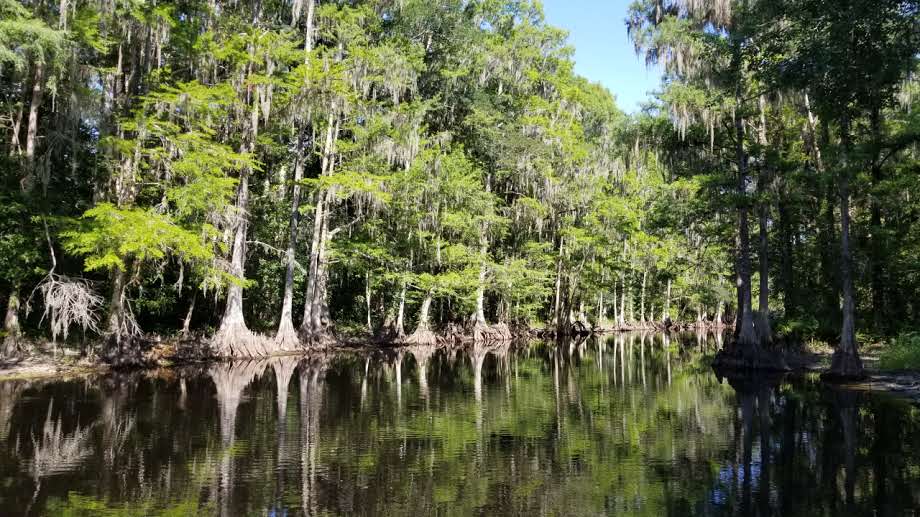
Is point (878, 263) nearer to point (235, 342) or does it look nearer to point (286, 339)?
point (286, 339)

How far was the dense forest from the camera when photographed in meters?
15.5

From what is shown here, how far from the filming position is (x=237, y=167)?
19.4 meters

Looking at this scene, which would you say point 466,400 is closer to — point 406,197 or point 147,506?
point 147,506

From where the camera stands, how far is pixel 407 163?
2483 centimetres

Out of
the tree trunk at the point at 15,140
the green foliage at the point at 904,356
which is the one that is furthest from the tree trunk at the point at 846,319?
the tree trunk at the point at 15,140

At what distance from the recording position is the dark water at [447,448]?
21.9 feet

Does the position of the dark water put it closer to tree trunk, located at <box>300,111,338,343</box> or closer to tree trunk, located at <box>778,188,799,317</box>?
tree trunk, located at <box>300,111,338,343</box>

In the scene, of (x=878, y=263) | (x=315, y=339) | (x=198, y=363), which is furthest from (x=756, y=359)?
(x=198, y=363)

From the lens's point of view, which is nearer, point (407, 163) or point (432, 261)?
point (407, 163)

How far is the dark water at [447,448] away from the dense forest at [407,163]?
460cm

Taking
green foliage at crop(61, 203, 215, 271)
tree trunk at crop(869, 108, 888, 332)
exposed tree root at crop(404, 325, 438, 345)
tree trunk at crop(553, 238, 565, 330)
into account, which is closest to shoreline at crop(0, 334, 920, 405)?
tree trunk at crop(869, 108, 888, 332)

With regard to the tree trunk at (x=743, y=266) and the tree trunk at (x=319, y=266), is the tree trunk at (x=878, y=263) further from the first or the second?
the tree trunk at (x=319, y=266)

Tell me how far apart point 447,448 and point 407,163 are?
17.2 meters

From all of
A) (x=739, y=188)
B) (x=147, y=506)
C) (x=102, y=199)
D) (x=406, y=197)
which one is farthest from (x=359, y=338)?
(x=147, y=506)
